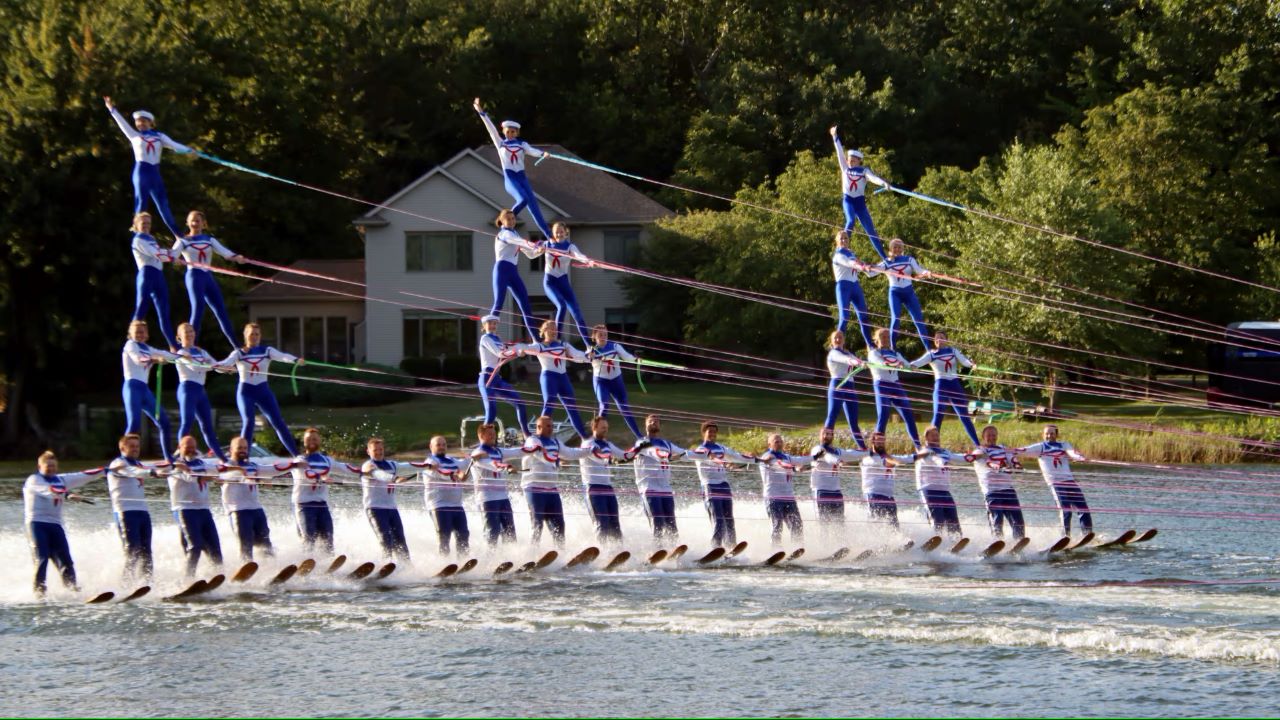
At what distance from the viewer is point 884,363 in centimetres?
2361

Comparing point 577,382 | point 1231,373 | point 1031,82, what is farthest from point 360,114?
point 1231,373

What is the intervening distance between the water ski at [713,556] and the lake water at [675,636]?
0.17 metres

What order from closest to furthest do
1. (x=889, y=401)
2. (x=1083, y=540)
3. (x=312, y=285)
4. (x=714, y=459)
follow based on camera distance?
(x=714, y=459), (x=1083, y=540), (x=889, y=401), (x=312, y=285)

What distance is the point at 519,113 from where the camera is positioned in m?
64.3

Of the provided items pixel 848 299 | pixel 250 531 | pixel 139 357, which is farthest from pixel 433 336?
pixel 139 357

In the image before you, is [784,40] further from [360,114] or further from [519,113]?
[360,114]

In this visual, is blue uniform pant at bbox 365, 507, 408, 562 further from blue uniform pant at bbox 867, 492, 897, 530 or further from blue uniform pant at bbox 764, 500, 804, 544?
blue uniform pant at bbox 867, 492, 897, 530

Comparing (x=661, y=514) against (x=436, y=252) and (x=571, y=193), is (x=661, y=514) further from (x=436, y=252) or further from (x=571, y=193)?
(x=571, y=193)

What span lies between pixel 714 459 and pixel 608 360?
7.15 feet

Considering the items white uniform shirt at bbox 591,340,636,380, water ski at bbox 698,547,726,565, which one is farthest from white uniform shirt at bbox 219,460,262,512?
water ski at bbox 698,547,726,565

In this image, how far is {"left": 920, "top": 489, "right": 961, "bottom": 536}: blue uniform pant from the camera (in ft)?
77.8

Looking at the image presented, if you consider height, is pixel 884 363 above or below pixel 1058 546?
above

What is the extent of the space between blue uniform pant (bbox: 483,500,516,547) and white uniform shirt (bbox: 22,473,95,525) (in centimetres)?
559

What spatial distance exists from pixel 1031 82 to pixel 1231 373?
20182 millimetres
